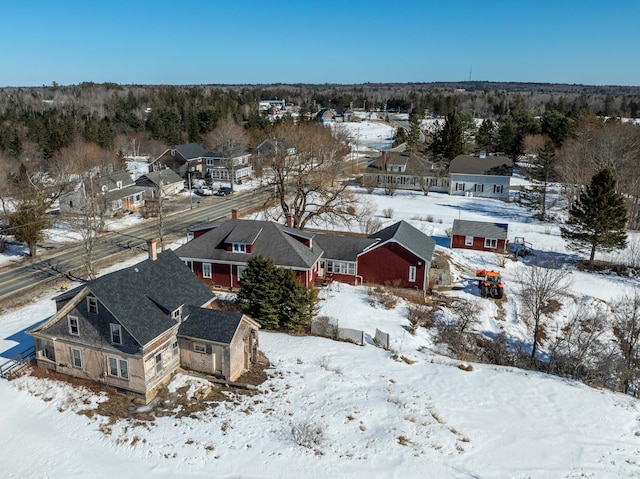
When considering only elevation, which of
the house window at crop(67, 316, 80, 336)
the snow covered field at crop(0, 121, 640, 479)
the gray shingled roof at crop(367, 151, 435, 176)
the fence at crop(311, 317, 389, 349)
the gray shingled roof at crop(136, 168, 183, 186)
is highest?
the gray shingled roof at crop(367, 151, 435, 176)

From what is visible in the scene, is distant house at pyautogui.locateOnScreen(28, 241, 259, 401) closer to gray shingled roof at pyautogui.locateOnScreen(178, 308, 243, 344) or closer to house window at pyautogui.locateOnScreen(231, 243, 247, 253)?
gray shingled roof at pyautogui.locateOnScreen(178, 308, 243, 344)

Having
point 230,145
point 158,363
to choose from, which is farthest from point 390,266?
point 230,145

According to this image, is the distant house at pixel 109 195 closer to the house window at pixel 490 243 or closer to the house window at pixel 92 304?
the house window at pixel 92 304

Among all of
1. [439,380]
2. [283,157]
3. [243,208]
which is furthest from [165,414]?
[243,208]

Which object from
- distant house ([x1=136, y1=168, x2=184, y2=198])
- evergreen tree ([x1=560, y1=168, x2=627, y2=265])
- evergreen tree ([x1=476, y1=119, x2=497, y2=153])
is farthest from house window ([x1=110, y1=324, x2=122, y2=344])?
evergreen tree ([x1=476, y1=119, x2=497, y2=153])

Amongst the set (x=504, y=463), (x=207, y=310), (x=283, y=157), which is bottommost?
(x=504, y=463)

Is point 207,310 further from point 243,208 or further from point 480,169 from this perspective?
point 480,169
